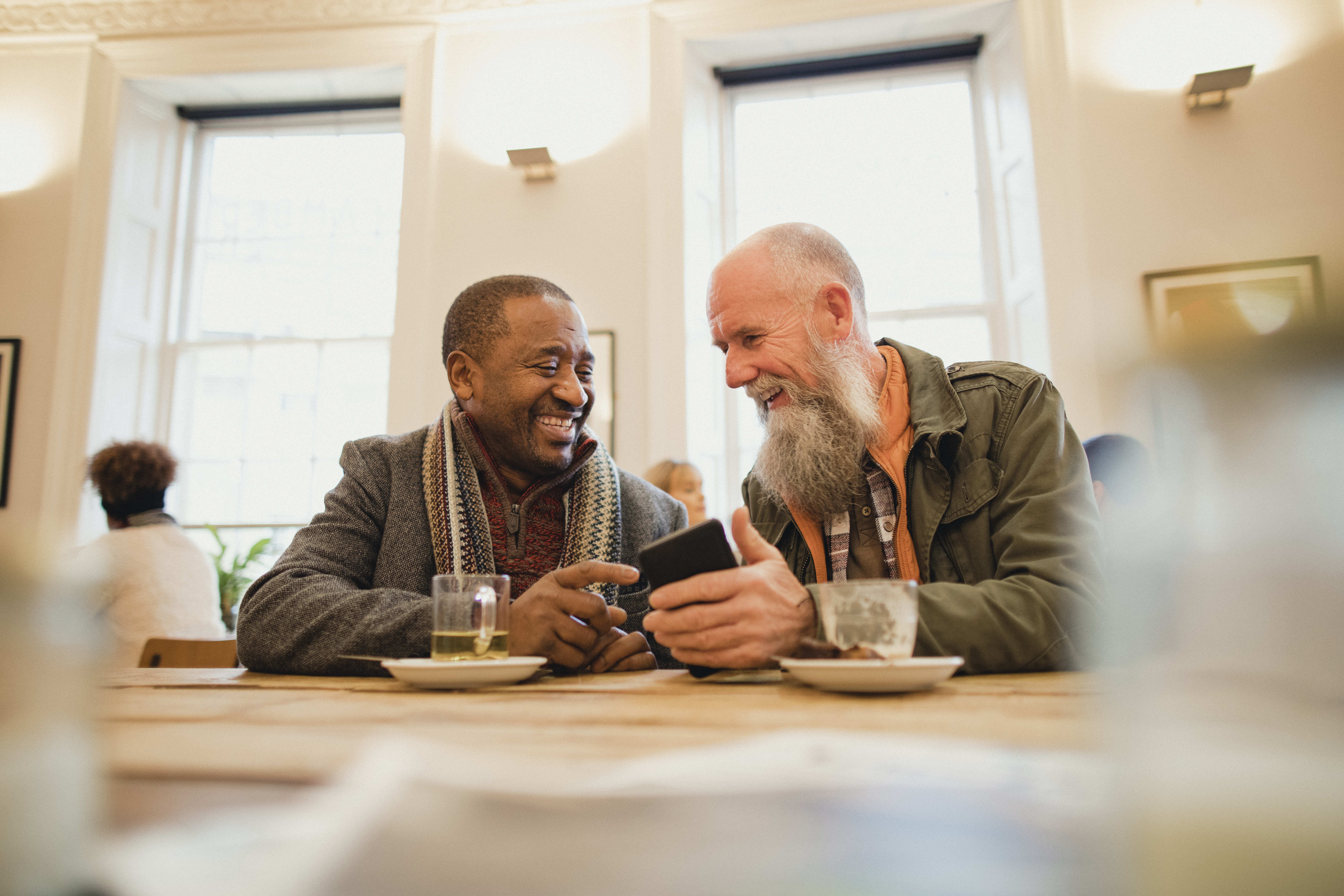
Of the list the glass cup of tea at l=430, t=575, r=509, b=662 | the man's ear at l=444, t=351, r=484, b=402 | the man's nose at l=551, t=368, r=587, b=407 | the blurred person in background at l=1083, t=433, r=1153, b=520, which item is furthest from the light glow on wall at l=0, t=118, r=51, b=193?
the blurred person in background at l=1083, t=433, r=1153, b=520

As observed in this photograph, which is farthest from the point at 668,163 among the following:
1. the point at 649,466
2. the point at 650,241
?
the point at 649,466

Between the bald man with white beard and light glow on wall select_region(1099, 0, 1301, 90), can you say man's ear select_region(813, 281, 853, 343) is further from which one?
light glow on wall select_region(1099, 0, 1301, 90)

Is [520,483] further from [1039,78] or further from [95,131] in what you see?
[95,131]

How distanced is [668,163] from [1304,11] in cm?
303

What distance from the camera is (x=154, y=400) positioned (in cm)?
503

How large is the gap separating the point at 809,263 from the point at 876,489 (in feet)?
1.73

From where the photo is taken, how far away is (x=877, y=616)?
85 centimetres

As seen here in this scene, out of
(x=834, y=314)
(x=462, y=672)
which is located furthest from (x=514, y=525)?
(x=462, y=672)

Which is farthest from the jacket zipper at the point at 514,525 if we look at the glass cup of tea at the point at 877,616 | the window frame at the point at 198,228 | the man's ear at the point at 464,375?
the window frame at the point at 198,228

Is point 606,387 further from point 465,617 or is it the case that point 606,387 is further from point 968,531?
point 465,617

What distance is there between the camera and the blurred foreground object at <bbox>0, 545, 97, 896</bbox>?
0.89ft

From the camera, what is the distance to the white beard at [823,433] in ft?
5.32

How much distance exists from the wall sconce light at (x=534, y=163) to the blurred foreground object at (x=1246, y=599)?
4.37 meters

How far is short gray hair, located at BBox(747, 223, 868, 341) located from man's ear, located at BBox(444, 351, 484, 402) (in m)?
0.69
